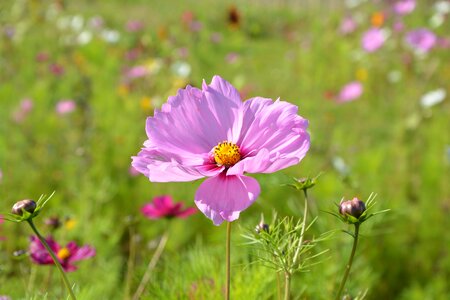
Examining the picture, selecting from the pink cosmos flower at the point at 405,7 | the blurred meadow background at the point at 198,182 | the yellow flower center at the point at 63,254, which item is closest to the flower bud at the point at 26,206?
the blurred meadow background at the point at 198,182

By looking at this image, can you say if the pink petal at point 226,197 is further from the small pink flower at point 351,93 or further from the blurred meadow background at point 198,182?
the small pink flower at point 351,93

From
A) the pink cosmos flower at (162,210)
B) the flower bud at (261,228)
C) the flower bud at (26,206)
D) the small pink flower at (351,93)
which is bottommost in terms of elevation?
the flower bud at (26,206)

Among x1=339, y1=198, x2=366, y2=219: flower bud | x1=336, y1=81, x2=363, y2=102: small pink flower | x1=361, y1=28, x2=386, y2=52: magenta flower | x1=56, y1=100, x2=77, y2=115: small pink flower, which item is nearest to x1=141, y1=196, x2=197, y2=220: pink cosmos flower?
x1=339, y1=198, x2=366, y2=219: flower bud

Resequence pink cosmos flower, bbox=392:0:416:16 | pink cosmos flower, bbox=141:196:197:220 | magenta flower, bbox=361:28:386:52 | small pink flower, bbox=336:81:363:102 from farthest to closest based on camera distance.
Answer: pink cosmos flower, bbox=392:0:416:16
magenta flower, bbox=361:28:386:52
small pink flower, bbox=336:81:363:102
pink cosmos flower, bbox=141:196:197:220

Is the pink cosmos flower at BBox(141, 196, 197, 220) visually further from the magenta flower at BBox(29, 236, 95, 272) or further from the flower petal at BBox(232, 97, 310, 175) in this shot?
the flower petal at BBox(232, 97, 310, 175)

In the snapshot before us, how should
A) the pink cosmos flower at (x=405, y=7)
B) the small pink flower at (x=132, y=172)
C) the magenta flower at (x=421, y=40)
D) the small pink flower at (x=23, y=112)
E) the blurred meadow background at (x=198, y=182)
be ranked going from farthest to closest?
the pink cosmos flower at (x=405, y=7)
the magenta flower at (x=421, y=40)
the small pink flower at (x=23, y=112)
the small pink flower at (x=132, y=172)
the blurred meadow background at (x=198, y=182)

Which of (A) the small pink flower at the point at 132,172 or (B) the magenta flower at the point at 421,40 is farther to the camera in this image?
(B) the magenta flower at the point at 421,40

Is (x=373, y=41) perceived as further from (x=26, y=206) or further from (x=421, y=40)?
(x=26, y=206)
